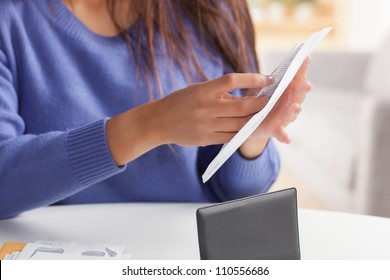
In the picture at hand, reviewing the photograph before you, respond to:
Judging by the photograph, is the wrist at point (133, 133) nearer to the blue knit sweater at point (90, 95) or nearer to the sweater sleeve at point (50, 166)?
the sweater sleeve at point (50, 166)

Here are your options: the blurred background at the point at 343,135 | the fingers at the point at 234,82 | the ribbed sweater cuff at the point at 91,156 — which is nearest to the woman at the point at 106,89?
the ribbed sweater cuff at the point at 91,156

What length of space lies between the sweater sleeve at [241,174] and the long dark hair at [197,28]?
157 mm

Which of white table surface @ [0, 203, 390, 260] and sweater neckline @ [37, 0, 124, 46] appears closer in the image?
white table surface @ [0, 203, 390, 260]

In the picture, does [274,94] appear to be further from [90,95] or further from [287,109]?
[90,95]

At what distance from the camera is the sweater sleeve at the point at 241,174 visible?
3.34 feet

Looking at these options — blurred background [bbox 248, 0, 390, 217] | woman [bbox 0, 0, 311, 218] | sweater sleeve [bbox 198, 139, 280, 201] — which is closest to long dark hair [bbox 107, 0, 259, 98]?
woman [bbox 0, 0, 311, 218]

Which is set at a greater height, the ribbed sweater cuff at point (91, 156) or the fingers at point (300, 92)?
the fingers at point (300, 92)

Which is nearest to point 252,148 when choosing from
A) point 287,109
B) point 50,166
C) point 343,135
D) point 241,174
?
point 241,174

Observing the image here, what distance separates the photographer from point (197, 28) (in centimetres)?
111

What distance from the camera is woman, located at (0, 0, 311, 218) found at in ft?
2.73

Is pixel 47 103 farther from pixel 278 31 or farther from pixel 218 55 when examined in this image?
pixel 278 31

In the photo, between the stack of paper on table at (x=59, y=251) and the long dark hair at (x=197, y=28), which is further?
the long dark hair at (x=197, y=28)

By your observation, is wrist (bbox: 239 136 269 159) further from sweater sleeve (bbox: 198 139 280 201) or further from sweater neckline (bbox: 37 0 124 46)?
sweater neckline (bbox: 37 0 124 46)

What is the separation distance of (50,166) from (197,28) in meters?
0.42
